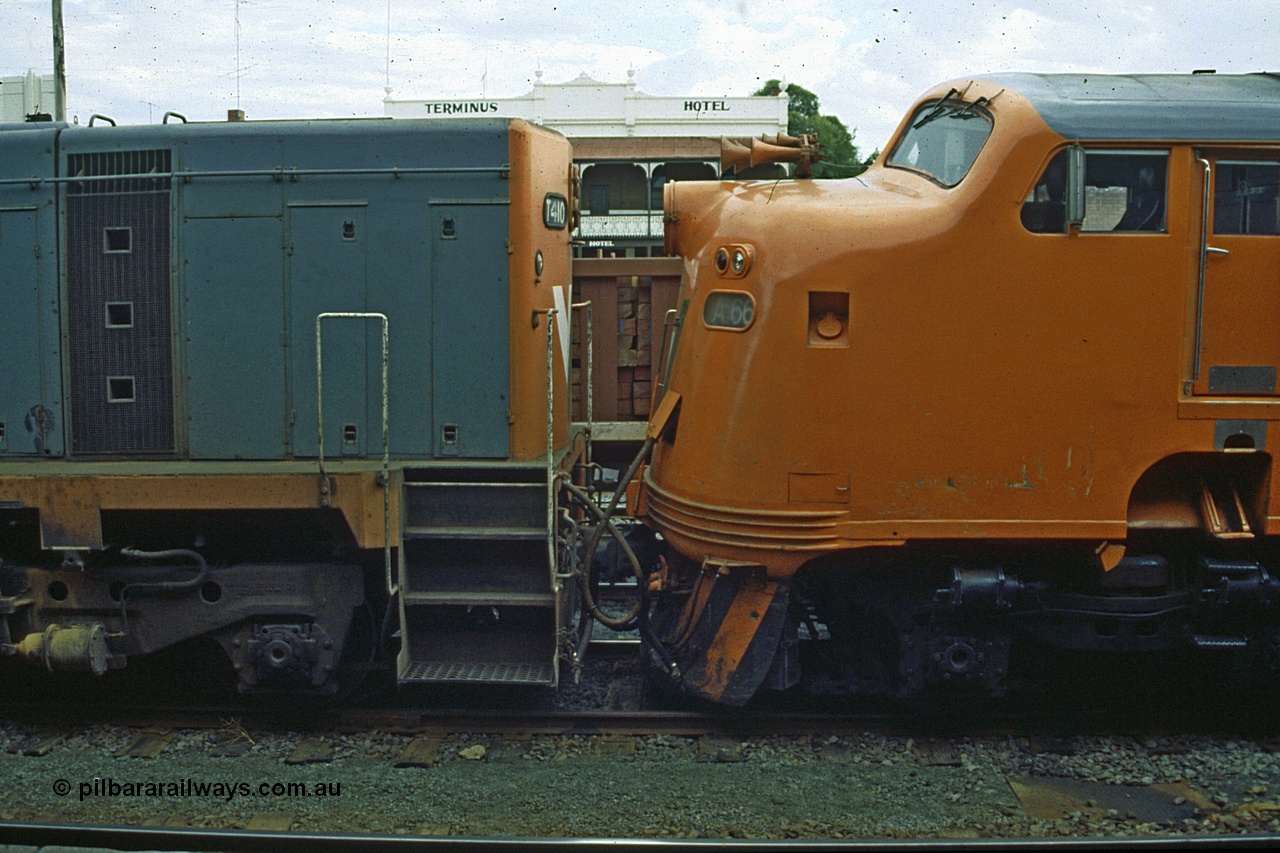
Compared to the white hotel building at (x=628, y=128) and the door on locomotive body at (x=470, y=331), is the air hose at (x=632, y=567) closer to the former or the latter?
the door on locomotive body at (x=470, y=331)

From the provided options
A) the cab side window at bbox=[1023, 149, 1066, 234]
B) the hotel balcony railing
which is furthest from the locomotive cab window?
the hotel balcony railing

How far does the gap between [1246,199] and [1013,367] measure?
135 centimetres

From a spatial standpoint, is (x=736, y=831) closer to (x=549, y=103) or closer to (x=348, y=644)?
(x=348, y=644)

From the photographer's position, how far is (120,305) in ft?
18.0

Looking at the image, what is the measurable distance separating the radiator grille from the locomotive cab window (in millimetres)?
4569

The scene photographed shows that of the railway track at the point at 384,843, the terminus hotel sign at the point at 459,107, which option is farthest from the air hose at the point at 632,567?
the terminus hotel sign at the point at 459,107

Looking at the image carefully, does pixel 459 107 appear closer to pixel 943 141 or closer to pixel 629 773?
pixel 943 141

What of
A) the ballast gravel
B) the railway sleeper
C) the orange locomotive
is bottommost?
the ballast gravel

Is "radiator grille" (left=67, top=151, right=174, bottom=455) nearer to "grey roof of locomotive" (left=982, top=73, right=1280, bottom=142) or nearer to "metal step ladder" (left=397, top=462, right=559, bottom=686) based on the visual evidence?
"metal step ladder" (left=397, top=462, right=559, bottom=686)

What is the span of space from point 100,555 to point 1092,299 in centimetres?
519

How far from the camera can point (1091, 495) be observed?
4727 millimetres

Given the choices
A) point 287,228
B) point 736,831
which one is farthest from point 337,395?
point 736,831
